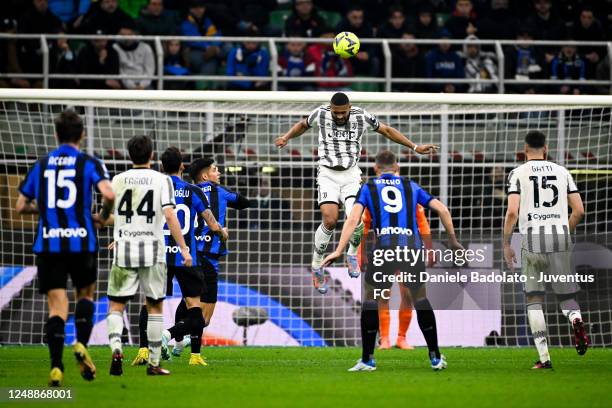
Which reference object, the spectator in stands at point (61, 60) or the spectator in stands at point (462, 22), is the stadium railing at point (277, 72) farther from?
the spectator in stands at point (462, 22)

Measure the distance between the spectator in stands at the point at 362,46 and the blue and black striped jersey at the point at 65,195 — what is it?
35.2 ft

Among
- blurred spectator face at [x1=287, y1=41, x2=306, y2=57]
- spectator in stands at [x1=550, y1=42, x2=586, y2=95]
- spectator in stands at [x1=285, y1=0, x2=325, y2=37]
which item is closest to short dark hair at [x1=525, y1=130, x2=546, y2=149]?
blurred spectator face at [x1=287, y1=41, x2=306, y2=57]

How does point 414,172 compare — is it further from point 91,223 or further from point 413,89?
point 91,223

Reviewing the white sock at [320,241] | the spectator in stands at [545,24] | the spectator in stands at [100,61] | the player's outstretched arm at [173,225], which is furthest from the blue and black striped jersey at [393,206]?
the spectator in stands at [545,24]

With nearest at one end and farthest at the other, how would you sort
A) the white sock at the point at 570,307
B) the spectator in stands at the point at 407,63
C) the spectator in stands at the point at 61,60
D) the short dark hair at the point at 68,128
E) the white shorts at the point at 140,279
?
the short dark hair at the point at 68,128 → the white shorts at the point at 140,279 → the white sock at the point at 570,307 → the spectator in stands at the point at 61,60 → the spectator in stands at the point at 407,63

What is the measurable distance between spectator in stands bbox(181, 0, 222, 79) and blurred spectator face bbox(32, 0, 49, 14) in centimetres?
247

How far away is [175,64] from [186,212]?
313 inches

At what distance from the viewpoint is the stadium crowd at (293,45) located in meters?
18.2

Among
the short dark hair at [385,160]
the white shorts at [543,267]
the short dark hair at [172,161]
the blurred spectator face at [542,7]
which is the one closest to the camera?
the short dark hair at [385,160]

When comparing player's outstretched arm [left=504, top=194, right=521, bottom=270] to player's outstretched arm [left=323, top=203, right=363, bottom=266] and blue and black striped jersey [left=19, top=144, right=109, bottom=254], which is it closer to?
player's outstretched arm [left=323, top=203, right=363, bottom=266]

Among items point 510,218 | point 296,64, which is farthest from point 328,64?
point 510,218

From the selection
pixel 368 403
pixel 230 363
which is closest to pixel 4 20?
pixel 230 363

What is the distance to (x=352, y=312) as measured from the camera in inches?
605

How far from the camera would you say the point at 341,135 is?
1191cm
